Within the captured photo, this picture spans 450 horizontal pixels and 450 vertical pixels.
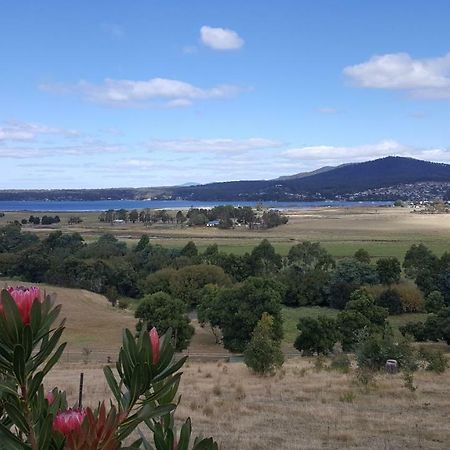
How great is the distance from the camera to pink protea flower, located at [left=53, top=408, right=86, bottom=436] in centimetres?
161

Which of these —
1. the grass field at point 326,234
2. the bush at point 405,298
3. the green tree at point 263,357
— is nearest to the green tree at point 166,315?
the green tree at point 263,357

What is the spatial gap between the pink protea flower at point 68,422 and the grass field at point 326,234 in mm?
78744

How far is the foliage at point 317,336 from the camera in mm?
31875

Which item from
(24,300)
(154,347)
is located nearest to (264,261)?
(154,347)

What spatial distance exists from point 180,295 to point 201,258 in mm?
11046

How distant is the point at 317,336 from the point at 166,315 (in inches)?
351

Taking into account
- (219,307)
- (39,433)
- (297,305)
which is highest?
(39,433)

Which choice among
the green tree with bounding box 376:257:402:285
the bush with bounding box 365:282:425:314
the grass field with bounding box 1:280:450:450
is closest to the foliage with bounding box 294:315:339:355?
the grass field with bounding box 1:280:450:450

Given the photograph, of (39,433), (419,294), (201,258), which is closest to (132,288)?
(201,258)

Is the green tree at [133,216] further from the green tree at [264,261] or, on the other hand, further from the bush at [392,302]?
the bush at [392,302]

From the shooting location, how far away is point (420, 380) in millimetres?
17844

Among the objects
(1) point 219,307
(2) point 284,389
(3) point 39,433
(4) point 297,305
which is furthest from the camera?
(4) point 297,305

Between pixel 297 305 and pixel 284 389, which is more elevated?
pixel 284 389

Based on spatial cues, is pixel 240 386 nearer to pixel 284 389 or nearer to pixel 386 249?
pixel 284 389
